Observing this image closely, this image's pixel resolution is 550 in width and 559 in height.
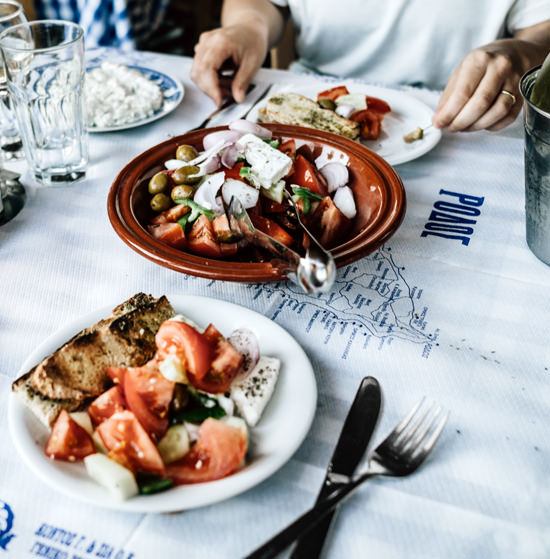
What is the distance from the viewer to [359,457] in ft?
2.19

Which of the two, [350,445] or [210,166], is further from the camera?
[210,166]

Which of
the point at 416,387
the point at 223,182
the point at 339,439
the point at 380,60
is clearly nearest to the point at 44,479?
the point at 339,439

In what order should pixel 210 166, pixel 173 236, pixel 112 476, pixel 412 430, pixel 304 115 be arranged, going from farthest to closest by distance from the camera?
pixel 304 115
pixel 210 166
pixel 173 236
pixel 412 430
pixel 112 476

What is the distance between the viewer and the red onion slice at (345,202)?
1.03 m

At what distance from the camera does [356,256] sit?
0.87m

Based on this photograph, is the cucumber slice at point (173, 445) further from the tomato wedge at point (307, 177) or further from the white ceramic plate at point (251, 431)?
the tomato wedge at point (307, 177)

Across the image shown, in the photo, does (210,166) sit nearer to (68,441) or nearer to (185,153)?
(185,153)

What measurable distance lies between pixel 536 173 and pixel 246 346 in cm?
52

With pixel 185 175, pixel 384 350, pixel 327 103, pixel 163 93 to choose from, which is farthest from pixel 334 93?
pixel 384 350

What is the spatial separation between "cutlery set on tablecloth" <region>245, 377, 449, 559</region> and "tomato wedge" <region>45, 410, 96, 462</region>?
21 centimetres

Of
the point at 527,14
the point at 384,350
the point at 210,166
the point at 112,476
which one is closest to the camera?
the point at 112,476

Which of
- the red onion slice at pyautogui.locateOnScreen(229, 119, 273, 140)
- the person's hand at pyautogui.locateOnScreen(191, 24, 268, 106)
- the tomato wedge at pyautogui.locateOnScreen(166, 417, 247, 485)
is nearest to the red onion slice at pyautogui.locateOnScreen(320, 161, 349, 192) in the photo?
the red onion slice at pyautogui.locateOnScreen(229, 119, 273, 140)

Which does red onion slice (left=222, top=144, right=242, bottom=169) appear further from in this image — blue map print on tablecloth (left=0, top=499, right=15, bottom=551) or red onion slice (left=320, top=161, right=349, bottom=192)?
blue map print on tablecloth (left=0, top=499, right=15, bottom=551)

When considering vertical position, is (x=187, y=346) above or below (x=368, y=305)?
above
